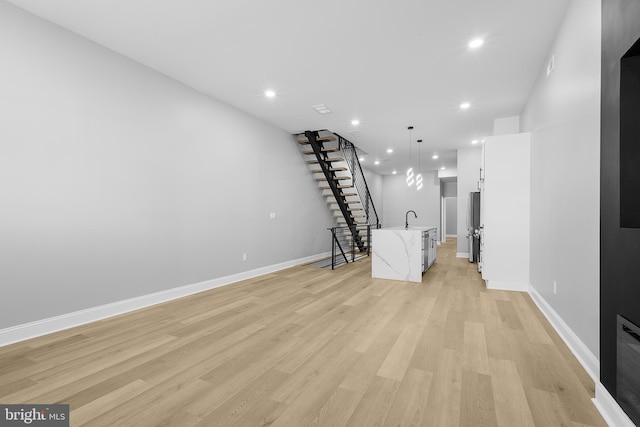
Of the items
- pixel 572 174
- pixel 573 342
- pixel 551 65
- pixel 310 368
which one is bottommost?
pixel 310 368

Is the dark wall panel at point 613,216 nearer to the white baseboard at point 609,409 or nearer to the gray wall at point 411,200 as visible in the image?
the white baseboard at point 609,409

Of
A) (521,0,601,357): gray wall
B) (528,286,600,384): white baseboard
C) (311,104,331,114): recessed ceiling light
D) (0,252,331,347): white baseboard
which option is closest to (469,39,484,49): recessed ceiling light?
(521,0,601,357): gray wall

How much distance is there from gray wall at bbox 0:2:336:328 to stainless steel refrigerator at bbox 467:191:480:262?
16.1 feet

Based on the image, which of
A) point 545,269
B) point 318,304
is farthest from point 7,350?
point 545,269

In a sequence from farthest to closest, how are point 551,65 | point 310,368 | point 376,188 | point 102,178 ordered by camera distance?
point 376,188, point 102,178, point 551,65, point 310,368

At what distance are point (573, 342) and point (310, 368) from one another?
216 cm

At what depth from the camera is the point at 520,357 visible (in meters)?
2.30

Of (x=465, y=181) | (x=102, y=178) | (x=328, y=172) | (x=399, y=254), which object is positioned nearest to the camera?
(x=102, y=178)

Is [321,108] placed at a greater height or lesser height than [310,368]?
greater

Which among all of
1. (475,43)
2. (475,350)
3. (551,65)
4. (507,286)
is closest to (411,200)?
(507,286)

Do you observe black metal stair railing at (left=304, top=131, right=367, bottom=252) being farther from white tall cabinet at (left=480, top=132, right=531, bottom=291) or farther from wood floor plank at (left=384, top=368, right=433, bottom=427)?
wood floor plank at (left=384, top=368, right=433, bottom=427)

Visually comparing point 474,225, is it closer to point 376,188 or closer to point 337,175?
point 337,175

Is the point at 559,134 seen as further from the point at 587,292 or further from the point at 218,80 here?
the point at 218,80

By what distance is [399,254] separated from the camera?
5160mm
